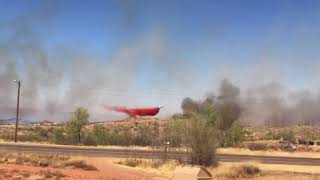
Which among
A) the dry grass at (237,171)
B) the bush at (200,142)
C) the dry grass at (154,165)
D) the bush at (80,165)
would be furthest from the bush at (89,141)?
the dry grass at (237,171)

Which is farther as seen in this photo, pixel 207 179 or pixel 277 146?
pixel 277 146

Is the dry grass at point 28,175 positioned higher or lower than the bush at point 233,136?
lower

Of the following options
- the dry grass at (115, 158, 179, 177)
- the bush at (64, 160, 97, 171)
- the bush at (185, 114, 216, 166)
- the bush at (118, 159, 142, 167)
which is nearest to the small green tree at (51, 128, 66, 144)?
the dry grass at (115, 158, 179, 177)

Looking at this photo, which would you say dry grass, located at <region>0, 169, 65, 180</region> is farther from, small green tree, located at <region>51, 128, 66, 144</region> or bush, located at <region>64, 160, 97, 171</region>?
small green tree, located at <region>51, 128, 66, 144</region>

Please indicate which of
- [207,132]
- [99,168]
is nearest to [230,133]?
[207,132]

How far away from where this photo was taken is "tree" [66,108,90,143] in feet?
316

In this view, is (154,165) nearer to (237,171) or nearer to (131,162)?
(131,162)

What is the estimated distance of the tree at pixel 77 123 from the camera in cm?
9638

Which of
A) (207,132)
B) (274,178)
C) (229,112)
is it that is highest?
(229,112)

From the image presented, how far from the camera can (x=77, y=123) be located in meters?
97.1

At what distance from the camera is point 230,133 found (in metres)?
95.6

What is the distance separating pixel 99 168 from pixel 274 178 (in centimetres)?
1355

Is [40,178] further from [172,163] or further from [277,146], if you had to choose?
[277,146]

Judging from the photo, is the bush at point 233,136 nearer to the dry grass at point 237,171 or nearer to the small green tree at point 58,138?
the small green tree at point 58,138
